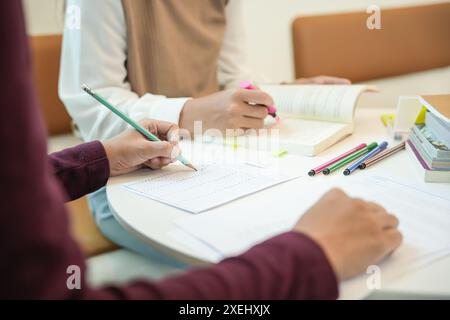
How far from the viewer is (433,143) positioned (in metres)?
0.64

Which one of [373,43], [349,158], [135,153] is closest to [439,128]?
[349,158]

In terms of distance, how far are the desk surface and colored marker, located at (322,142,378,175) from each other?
0.02m

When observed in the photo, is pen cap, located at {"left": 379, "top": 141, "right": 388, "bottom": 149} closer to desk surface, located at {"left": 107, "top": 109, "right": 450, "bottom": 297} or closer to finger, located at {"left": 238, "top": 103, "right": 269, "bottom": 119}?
desk surface, located at {"left": 107, "top": 109, "right": 450, "bottom": 297}

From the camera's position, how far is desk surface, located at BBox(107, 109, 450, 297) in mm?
384

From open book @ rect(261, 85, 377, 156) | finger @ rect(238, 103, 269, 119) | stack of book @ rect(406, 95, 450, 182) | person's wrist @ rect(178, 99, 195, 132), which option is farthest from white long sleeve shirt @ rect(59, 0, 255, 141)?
stack of book @ rect(406, 95, 450, 182)

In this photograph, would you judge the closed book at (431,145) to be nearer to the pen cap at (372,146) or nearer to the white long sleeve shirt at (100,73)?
the pen cap at (372,146)

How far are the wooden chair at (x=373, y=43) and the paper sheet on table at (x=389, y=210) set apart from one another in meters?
1.20

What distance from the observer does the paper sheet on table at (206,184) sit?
55 centimetres

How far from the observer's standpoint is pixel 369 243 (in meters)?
0.40

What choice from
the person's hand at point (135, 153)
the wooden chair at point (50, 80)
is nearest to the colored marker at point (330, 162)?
the person's hand at point (135, 153)

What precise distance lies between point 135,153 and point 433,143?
0.47 metres

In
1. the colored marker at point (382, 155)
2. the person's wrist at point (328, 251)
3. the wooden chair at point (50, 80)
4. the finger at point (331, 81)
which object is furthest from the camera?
the wooden chair at point (50, 80)

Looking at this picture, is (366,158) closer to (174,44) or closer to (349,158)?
(349,158)
